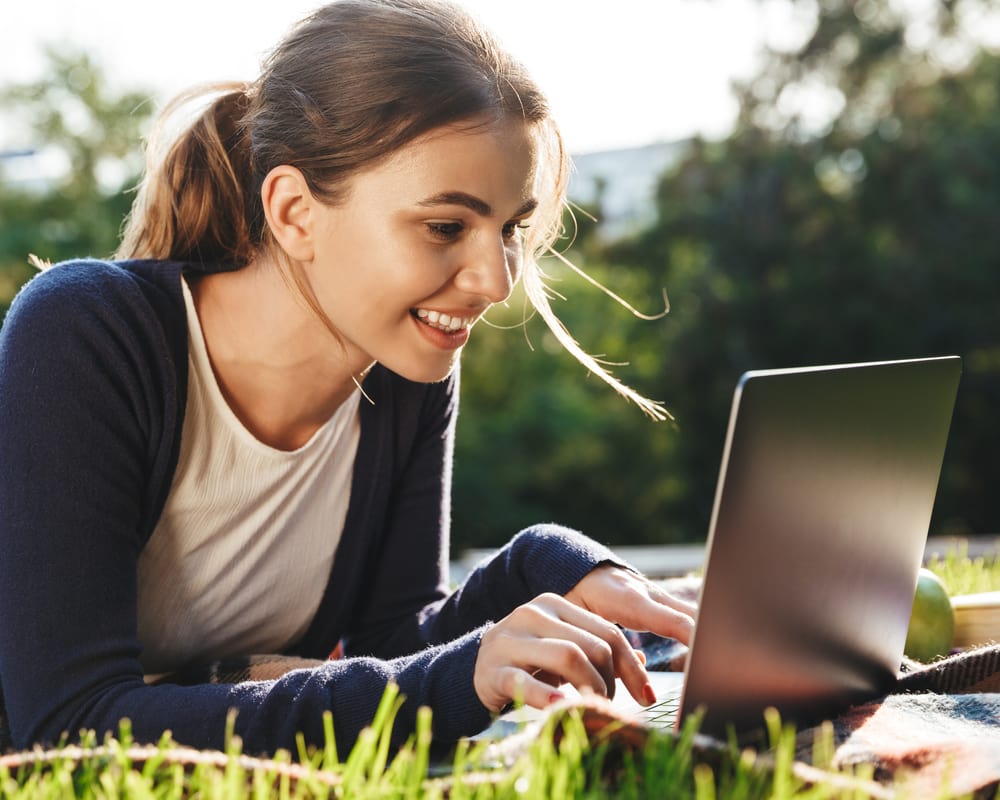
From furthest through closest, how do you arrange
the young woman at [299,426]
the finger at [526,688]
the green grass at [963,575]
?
the green grass at [963,575], the young woman at [299,426], the finger at [526,688]

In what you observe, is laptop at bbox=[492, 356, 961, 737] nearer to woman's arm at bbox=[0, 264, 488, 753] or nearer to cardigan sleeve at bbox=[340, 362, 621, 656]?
woman's arm at bbox=[0, 264, 488, 753]

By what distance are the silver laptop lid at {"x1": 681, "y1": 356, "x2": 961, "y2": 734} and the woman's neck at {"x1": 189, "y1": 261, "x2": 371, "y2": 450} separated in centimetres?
95

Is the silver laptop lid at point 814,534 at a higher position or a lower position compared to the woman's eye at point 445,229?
lower

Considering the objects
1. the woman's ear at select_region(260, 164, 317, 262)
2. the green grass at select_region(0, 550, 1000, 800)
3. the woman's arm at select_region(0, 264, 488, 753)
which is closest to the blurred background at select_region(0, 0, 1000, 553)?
the woman's ear at select_region(260, 164, 317, 262)

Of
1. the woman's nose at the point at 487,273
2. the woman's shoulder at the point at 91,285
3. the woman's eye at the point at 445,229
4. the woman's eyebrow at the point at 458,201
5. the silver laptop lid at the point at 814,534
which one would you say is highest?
the woman's eyebrow at the point at 458,201

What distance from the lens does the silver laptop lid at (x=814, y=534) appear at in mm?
1008

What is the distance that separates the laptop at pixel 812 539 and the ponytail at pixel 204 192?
109cm

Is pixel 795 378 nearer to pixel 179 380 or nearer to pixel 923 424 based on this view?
pixel 923 424

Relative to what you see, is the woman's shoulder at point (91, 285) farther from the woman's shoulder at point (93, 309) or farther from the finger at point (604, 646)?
the finger at point (604, 646)

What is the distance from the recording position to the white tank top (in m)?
1.82

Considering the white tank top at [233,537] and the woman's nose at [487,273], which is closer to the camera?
the woman's nose at [487,273]

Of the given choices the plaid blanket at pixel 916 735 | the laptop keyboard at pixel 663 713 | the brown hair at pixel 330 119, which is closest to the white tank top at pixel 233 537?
the brown hair at pixel 330 119

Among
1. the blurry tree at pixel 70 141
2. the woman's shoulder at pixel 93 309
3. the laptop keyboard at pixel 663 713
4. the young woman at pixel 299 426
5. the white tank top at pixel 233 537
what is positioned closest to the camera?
the laptop keyboard at pixel 663 713

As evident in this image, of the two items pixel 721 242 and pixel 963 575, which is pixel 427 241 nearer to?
pixel 963 575
